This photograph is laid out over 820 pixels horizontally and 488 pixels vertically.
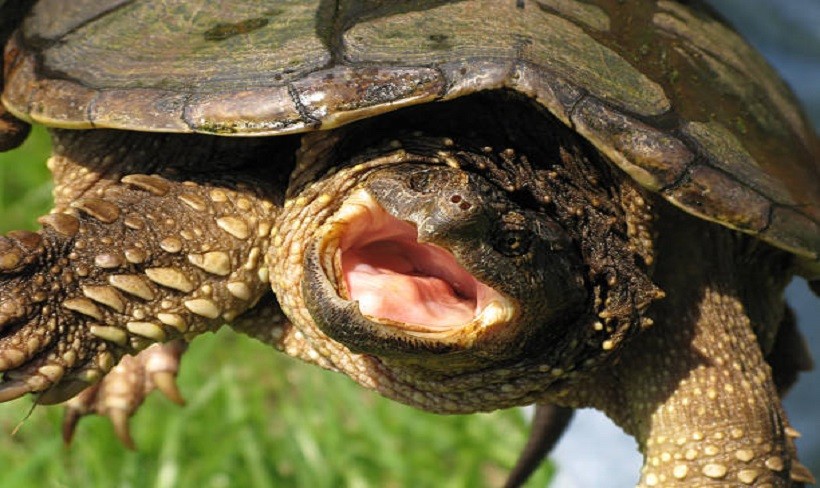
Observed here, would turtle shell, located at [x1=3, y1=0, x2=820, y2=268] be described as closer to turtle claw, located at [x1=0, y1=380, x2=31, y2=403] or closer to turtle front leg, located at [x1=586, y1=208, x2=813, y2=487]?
turtle front leg, located at [x1=586, y1=208, x2=813, y2=487]

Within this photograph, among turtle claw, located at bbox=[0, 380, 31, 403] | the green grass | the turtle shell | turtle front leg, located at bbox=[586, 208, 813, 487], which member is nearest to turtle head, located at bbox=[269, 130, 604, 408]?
the turtle shell

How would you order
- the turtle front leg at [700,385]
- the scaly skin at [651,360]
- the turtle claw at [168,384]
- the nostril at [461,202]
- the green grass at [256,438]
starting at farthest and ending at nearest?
the green grass at [256,438]
the turtle claw at [168,384]
the turtle front leg at [700,385]
the scaly skin at [651,360]
the nostril at [461,202]

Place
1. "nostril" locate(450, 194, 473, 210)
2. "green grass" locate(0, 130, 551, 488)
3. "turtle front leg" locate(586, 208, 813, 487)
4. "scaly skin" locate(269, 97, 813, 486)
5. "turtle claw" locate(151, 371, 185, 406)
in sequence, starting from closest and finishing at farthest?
1. "nostril" locate(450, 194, 473, 210)
2. "scaly skin" locate(269, 97, 813, 486)
3. "turtle front leg" locate(586, 208, 813, 487)
4. "turtle claw" locate(151, 371, 185, 406)
5. "green grass" locate(0, 130, 551, 488)

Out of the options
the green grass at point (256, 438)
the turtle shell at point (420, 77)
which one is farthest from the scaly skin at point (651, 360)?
the green grass at point (256, 438)

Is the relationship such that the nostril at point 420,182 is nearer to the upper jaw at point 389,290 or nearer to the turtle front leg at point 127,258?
the upper jaw at point 389,290

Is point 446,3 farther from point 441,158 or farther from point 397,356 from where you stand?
point 397,356

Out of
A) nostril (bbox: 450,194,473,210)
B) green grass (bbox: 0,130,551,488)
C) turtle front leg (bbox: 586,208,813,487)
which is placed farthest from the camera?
green grass (bbox: 0,130,551,488)

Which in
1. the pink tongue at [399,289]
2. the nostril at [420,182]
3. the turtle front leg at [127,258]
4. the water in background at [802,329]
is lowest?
the water in background at [802,329]

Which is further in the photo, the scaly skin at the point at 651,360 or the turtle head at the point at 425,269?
the scaly skin at the point at 651,360

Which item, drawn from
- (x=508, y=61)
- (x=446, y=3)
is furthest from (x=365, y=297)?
(x=446, y=3)
